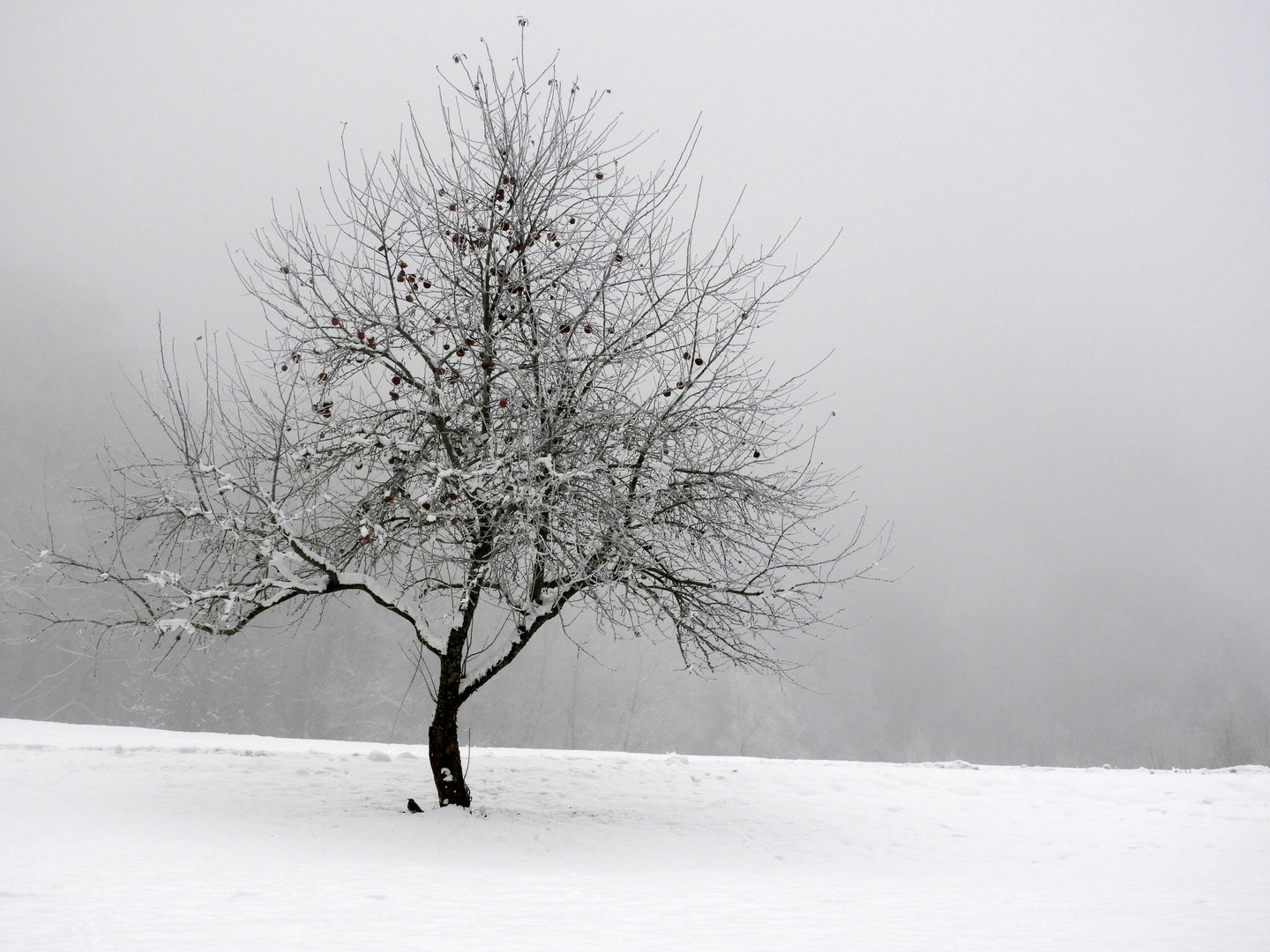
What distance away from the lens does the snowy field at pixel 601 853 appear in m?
3.84

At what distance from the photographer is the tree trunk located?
7418 mm

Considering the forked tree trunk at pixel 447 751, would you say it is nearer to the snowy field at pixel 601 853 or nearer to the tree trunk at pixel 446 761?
the tree trunk at pixel 446 761

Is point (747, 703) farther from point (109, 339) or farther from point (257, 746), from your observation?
point (109, 339)

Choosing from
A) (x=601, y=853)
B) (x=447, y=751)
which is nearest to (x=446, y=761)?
(x=447, y=751)

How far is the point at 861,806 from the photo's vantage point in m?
9.62

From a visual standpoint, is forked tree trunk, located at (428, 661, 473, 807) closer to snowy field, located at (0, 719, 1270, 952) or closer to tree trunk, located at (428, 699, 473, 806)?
tree trunk, located at (428, 699, 473, 806)

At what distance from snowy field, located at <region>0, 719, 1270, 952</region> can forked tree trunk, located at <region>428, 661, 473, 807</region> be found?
22 centimetres

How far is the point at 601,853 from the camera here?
6.43m

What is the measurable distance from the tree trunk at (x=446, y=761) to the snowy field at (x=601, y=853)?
0.21m

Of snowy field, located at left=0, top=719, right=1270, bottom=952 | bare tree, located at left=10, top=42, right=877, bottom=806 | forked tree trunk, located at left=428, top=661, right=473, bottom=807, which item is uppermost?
bare tree, located at left=10, top=42, right=877, bottom=806

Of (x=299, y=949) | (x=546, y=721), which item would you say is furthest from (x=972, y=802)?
(x=546, y=721)

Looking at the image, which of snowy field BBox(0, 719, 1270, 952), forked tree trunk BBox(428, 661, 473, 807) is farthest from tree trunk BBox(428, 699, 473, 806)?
snowy field BBox(0, 719, 1270, 952)

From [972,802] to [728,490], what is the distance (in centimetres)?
602

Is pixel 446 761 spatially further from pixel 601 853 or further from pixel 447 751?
pixel 601 853
